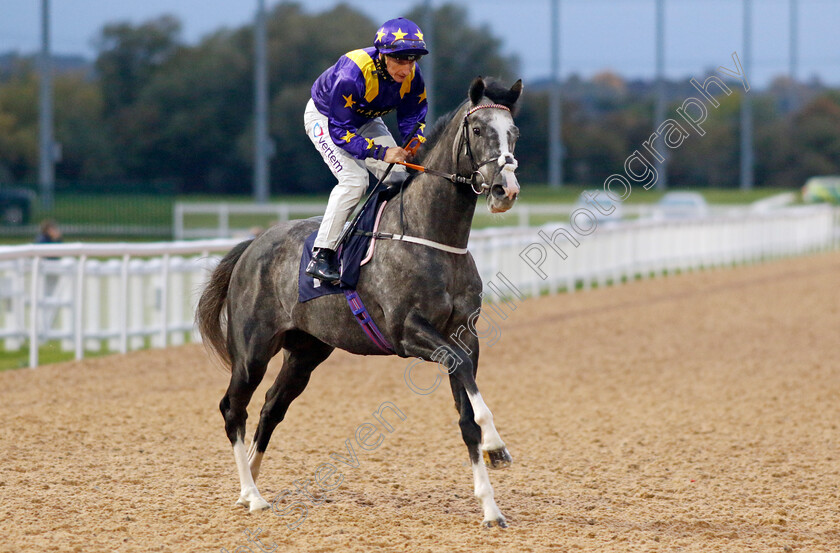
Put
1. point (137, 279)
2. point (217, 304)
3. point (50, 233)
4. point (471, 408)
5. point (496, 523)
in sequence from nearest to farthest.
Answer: point (496, 523), point (471, 408), point (217, 304), point (137, 279), point (50, 233)

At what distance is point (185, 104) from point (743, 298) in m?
29.7

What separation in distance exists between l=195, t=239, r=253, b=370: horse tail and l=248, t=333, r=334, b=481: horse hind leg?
552mm

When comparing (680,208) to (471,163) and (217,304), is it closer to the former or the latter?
(217,304)

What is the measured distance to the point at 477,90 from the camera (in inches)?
183

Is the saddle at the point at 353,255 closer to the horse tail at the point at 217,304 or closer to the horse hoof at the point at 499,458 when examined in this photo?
the horse tail at the point at 217,304

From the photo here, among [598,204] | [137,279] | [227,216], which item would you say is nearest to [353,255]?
[137,279]

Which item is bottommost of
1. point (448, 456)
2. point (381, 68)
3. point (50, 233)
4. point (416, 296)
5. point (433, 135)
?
point (448, 456)

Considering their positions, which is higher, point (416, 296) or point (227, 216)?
point (416, 296)

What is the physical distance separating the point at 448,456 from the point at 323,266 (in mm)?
1814

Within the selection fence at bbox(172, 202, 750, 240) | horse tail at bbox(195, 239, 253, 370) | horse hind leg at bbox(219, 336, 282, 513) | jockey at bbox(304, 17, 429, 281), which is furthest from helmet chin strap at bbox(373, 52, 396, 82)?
fence at bbox(172, 202, 750, 240)

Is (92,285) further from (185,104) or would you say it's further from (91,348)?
(185,104)

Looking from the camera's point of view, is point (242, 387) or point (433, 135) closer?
point (433, 135)

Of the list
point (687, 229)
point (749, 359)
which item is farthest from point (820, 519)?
point (687, 229)

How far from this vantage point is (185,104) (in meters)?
41.6
